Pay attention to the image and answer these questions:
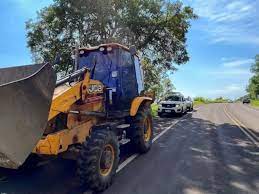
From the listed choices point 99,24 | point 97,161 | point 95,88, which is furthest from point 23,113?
point 99,24

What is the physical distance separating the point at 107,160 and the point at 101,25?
18536 mm

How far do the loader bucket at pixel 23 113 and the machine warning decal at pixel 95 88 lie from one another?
5.19 feet

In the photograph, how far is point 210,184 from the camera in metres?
6.79

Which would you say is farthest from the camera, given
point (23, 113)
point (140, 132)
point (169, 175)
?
point (140, 132)

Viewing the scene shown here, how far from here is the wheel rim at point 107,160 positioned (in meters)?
6.49

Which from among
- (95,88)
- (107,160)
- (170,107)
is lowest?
(107,160)

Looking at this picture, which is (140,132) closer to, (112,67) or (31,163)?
(112,67)

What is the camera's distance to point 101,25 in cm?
2394

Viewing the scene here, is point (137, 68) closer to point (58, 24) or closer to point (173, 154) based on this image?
point (173, 154)

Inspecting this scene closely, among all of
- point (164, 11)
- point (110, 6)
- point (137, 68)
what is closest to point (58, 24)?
point (110, 6)

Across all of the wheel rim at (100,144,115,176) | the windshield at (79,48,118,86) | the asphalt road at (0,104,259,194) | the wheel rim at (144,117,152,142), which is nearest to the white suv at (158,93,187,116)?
the asphalt road at (0,104,259,194)

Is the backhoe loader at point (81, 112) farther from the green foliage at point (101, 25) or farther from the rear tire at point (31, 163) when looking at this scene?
the green foliage at point (101, 25)

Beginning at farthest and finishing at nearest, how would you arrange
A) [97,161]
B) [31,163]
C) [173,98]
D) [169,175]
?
[173,98]
[169,175]
[31,163]
[97,161]

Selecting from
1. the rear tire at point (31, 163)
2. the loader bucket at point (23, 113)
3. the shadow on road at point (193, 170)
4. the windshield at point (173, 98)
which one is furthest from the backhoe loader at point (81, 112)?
the windshield at point (173, 98)
